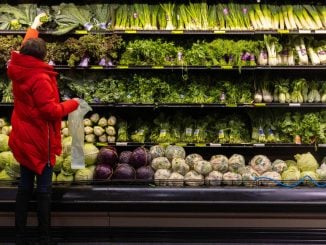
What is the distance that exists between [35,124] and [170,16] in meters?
2.59

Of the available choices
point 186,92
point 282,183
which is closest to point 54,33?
point 186,92

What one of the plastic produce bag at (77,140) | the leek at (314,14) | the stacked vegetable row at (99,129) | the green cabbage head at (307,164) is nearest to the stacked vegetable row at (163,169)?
the green cabbage head at (307,164)

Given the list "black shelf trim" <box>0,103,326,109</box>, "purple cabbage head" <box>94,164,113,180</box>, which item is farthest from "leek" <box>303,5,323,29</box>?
"purple cabbage head" <box>94,164,113,180</box>

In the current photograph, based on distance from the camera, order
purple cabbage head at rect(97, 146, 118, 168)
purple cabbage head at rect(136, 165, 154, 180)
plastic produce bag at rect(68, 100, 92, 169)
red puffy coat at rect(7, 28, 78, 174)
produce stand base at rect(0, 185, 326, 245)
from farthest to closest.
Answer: purple cabbage head at rect(97, 146, 118, 168)
purple cabbage head at rect(136, 165, 154, 180)
plastic produce bag at rect(68, 100, 92, 169)
produce stand base at rect(0, 185, 326, 245)
red puffy coat at rect(7, 28, 78, 174)

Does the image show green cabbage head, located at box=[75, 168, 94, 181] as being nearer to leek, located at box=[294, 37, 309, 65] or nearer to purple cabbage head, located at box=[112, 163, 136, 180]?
purple cabbage head, located at box=[112, 163, 136, 180]

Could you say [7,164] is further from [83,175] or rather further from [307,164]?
[307,164]

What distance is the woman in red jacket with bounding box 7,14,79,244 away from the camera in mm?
3355

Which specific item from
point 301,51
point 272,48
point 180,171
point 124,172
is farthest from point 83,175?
point 301,51

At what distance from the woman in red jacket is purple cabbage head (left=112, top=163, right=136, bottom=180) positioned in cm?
83

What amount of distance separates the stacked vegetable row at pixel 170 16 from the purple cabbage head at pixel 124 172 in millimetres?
1853

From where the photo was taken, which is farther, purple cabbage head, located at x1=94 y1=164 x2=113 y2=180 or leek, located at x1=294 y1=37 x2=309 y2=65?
leek, located at x1=294 y1=37 x2=309 y2=65

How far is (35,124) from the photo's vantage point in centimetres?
342

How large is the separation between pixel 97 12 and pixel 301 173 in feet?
10.1

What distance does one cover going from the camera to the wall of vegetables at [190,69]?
17.1ft
